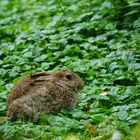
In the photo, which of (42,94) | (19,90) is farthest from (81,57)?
(19,90)

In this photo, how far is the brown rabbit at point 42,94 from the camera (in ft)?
26.2

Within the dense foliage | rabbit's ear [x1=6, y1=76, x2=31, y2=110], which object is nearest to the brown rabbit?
rabbit's ear [x1=6, y1=76, x2=31, y2=110]

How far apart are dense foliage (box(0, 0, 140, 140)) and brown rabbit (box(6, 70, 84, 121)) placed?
0.52 ft

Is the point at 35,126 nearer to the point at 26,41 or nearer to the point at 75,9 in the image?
the point at 26,41

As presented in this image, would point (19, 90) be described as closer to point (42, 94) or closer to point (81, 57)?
point (42, 94)

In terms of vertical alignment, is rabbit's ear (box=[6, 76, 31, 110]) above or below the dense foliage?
above

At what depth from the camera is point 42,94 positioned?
26.8 feet

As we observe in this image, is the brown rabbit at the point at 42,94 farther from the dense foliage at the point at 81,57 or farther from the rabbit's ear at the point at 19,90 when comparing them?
the dense foliage at the point at 81,57

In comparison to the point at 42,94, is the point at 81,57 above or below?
below

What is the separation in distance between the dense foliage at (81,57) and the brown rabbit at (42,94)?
158 mm

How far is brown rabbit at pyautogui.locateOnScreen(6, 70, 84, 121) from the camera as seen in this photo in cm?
798

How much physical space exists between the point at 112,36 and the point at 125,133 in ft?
14.4

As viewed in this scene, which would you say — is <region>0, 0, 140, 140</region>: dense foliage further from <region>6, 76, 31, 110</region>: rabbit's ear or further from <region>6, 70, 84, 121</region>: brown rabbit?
<region>6, 76, 31, 110</region>: rabbit's ear

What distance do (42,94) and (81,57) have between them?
113 inches
